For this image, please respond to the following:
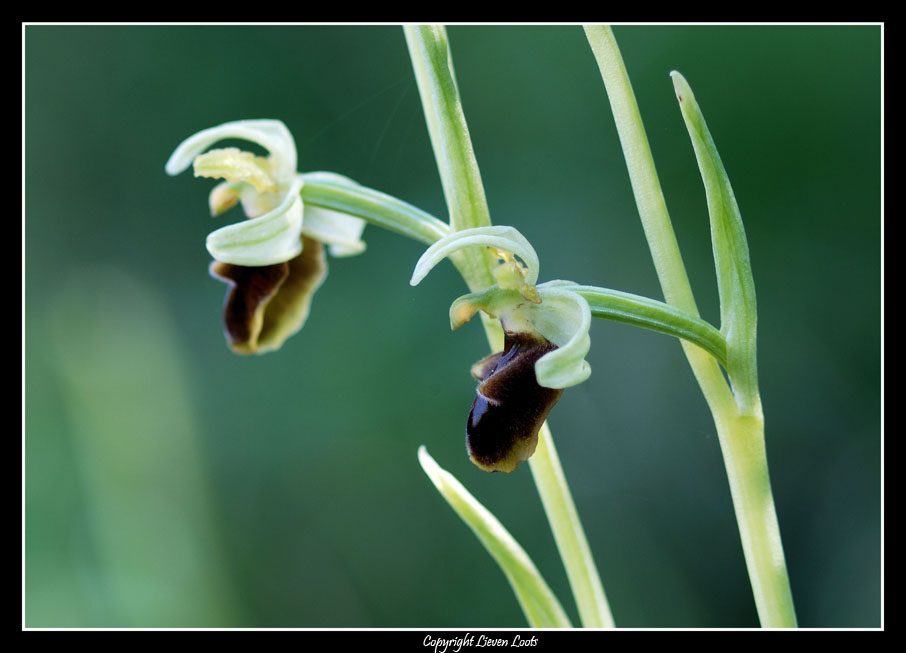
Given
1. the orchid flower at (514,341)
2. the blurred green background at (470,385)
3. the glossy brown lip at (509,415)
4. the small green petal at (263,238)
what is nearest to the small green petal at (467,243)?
the orchid flower at (514,341)

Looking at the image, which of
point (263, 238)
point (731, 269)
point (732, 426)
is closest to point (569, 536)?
point (732, 426)

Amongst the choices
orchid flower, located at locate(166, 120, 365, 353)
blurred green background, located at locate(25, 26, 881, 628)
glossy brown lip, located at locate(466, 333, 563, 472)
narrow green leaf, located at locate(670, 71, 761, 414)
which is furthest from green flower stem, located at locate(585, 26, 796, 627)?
blurred green background, located at locate(25, 26, 881, 628)

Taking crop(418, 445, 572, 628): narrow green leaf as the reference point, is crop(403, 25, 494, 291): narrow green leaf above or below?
above

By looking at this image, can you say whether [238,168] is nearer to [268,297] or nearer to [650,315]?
[268,297]

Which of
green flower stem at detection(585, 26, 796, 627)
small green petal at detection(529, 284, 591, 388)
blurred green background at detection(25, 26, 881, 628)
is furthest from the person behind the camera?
blurred green background at detection(25, 26, 881, 628)

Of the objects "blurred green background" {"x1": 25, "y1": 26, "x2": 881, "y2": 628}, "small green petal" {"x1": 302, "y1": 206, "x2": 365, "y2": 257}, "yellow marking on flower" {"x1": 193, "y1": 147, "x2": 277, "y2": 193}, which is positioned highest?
"yellow marking on flower" {"x1": 193, "y1": 147, "x2": 277, "y2": 193}

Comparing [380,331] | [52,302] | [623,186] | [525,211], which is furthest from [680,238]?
[52,302]

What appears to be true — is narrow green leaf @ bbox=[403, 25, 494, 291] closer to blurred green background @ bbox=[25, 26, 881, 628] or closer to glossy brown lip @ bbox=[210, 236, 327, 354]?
glossy brown lip @ bbox=[210, 236, 327, 354]
